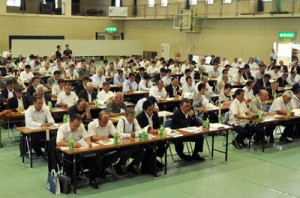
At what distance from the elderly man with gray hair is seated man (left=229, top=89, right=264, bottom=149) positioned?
0.99 meters

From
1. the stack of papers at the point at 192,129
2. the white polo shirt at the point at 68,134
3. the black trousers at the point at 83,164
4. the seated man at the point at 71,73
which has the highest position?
the seated man at the point at 71,73

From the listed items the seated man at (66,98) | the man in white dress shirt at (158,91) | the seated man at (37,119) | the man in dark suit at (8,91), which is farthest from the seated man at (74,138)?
the man in white dress shirt at (158,91)

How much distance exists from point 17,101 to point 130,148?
4.15 m

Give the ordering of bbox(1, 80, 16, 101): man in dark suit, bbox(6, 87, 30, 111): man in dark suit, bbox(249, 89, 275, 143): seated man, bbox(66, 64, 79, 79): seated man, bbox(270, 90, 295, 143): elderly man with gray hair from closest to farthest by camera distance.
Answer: bbox(6, 87, 30, 111): man in dark suit < bbox(249, 89, 275, 143): seated man < bbox(270, 90, 295, 143): elderly man with gray hair < bbox(1, 80, 16, 101): man in dark suit < bbox(66, 64, 79, 79): seated man

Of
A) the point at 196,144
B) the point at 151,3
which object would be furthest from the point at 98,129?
the point at 151,3

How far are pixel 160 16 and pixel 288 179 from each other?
987 inches

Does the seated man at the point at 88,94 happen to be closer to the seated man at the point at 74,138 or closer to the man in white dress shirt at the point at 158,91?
the man in white dress shirt at the point at 158,91

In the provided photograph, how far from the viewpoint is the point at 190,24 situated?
2855 centimetres

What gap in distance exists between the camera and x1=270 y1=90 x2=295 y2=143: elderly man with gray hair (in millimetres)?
11070

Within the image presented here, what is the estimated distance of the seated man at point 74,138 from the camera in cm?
741

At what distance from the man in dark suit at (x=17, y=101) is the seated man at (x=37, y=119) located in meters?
1.73


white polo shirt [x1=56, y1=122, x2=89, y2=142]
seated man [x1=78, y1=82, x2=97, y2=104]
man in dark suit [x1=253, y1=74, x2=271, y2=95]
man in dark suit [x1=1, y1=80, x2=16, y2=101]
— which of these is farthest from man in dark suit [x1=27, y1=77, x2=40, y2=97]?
→ man in dark suit [x1=253, y1=74, x2=271, y2=95]

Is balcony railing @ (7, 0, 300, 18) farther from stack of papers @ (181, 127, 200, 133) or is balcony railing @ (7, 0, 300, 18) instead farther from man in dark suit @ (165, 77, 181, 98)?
stack of papers @ (181, 127, 200, 133)

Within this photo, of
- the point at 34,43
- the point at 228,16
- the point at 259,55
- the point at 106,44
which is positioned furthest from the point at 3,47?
the point at 259,55
